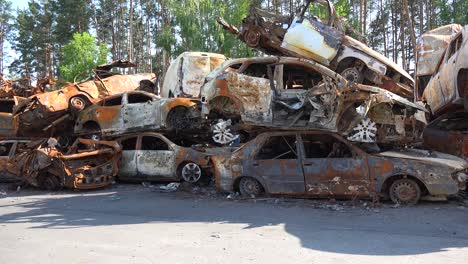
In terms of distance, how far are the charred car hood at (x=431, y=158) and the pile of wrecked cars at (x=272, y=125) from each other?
0.03 meters

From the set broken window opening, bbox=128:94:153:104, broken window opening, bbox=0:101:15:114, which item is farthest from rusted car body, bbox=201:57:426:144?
broken window opening, bbox=0:101:15:114

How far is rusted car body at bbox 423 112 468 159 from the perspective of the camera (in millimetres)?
8508

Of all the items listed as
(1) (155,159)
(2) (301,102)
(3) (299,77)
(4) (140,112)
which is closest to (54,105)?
(4) (140,112)

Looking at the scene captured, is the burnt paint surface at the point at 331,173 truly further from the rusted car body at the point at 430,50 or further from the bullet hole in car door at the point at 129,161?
the rusted car body at the point at 430,50

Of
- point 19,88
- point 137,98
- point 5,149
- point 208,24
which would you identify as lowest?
point 5,149

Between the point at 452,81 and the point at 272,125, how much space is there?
3509 millimetres

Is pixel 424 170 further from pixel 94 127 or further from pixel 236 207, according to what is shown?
pixel 94 127

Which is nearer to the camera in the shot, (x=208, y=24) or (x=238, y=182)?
(x=238, y=182)

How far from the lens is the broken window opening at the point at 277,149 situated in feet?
28.0

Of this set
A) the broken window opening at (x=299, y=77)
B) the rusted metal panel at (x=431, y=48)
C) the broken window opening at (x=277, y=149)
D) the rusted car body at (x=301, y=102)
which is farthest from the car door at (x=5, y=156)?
the rusted metal panel at (x=431, y=48)

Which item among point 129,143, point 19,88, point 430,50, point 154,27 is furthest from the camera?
point 154,27

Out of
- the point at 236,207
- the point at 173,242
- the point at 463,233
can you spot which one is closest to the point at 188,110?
the point at 236,207

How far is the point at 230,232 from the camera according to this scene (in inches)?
252

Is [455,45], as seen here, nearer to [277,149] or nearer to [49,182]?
[277,149]
